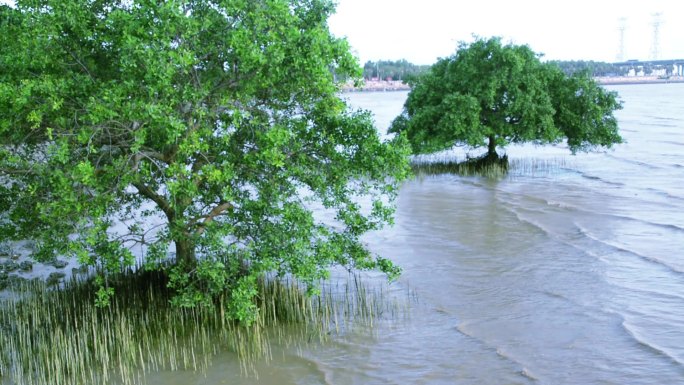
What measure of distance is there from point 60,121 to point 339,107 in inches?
181

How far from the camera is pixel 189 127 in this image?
12.0 m

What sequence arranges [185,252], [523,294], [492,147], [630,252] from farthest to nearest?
1. [492,147]
2. [630,252]
3. [523,294]
4. [185,252]

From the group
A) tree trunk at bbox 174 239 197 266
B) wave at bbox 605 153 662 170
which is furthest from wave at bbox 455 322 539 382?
wave at bbox 605 153 662 170

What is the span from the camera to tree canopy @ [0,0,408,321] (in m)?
11.2

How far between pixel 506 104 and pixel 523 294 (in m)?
Answer: 17.1

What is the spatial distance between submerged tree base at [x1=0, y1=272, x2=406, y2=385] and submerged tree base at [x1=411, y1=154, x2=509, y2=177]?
63.7ft

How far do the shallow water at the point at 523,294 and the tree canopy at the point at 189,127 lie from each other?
154 cm

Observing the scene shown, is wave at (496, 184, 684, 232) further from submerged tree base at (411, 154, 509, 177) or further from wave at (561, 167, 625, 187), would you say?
submerged tree base at (411, 154, 509, 177)

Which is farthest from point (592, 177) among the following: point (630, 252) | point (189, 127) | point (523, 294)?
point (189, 127)

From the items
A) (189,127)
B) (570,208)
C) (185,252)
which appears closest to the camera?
(189,127)

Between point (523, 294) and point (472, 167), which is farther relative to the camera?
point (472, 167)

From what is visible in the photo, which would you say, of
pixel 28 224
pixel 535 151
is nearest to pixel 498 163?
pixel 535 151

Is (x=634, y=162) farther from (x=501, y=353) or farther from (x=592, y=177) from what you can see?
(x=501, y=353)

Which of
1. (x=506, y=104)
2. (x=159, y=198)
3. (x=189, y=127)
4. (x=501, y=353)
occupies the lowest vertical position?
(x=501, y=353)
